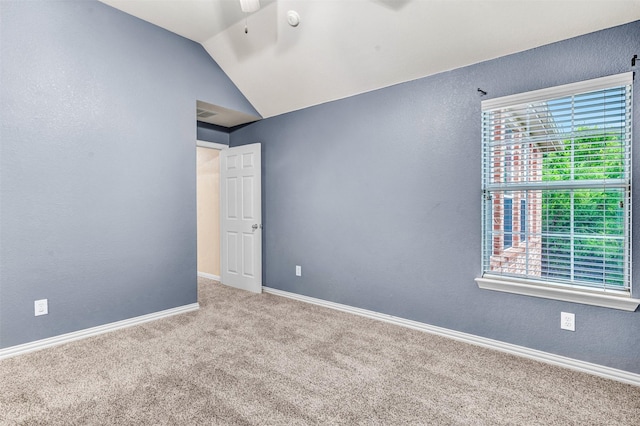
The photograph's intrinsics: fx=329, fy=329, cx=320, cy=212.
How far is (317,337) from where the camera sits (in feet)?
9.51

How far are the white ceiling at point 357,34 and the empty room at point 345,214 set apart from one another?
18mm

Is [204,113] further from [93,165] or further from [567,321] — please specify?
[567,321]

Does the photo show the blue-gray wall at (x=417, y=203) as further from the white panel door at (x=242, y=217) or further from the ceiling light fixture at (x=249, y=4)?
the ceiling light fixture at (x=249, y=4)

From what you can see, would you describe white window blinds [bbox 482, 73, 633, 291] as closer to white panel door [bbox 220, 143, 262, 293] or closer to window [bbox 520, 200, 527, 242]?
window [bbox 520, 200, 527, 242]

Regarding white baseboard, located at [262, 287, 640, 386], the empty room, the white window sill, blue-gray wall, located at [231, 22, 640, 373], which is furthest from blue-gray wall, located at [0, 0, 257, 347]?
the white window sill

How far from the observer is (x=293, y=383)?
2148mm

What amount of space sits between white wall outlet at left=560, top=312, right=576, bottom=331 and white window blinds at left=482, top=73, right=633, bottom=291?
0.23m

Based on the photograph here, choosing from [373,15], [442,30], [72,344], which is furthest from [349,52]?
[72,344]

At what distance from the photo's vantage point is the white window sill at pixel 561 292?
7.13 ft

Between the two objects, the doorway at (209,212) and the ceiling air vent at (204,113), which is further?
the doorway at (209,212)

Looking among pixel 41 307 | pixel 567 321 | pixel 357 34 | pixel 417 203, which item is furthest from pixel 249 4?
pixel 567 321

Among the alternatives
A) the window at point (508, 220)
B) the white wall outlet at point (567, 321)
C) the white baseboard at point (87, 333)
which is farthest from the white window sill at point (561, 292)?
the white baseboard at point (87, 333)

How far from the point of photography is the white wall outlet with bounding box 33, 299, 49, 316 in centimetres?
263

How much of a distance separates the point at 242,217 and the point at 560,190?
3.48m
